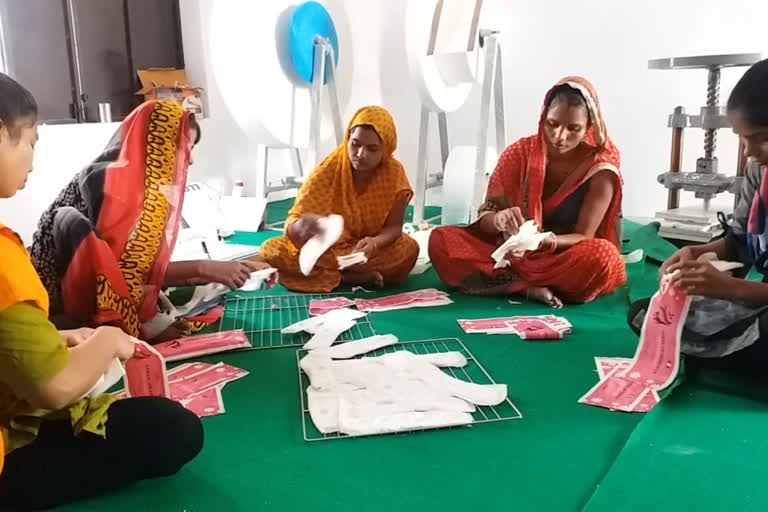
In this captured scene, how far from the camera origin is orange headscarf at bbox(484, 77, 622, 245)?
2.35 m

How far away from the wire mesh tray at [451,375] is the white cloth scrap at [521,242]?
16.7 inches

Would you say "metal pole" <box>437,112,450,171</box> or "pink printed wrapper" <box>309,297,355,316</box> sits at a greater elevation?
"metal pole" <box>437,112,450,171</box>

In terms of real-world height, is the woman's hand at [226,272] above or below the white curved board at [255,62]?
below

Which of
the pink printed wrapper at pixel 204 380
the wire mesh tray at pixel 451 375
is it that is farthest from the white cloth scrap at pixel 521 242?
the pink printed wrapper at pixel 204 380

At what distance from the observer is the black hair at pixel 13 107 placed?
0.94m

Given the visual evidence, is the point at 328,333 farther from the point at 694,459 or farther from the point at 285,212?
the point at 285,212

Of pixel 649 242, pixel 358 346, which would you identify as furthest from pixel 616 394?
pixel 649 242

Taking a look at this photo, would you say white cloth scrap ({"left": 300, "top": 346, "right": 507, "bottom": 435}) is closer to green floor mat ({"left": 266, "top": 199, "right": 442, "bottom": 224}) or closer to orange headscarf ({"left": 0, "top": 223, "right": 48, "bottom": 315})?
orange headscarf ({"left": 0, "top": 223, "right": 48, "bottom": 315})

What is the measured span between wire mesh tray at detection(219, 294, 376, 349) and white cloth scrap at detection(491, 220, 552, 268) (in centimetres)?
48

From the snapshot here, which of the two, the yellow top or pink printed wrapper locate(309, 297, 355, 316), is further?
pink printed wrapper locate(309, 297, 355, 316)

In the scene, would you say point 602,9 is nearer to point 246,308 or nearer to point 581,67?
point 581,67

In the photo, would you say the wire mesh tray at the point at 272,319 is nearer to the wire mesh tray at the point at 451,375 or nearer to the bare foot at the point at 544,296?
the wire mesh tray at the point at 451,375

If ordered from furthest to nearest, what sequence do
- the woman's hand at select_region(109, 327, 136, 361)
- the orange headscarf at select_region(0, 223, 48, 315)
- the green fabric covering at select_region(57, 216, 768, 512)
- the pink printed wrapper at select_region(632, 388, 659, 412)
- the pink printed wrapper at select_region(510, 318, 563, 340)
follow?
the pink printed wrapper at select_region(510, 318, 563, 340) < the pink printed wrapper at select_region(632, 388, 659, 412) < the green fabric covering at select_region(57, 216, 768, 512) < the woman's hand at select_region(109, 327, 136, 361) < the orange headscarf at select_region(0, 223, 48, 315)

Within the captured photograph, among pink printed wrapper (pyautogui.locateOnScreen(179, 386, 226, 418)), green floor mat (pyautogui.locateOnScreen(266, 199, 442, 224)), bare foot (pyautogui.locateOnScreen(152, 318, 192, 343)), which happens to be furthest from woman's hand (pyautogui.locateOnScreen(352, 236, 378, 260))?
green floor mat (pyautogui.locateOnScreen(266, 199, 442, 224))
